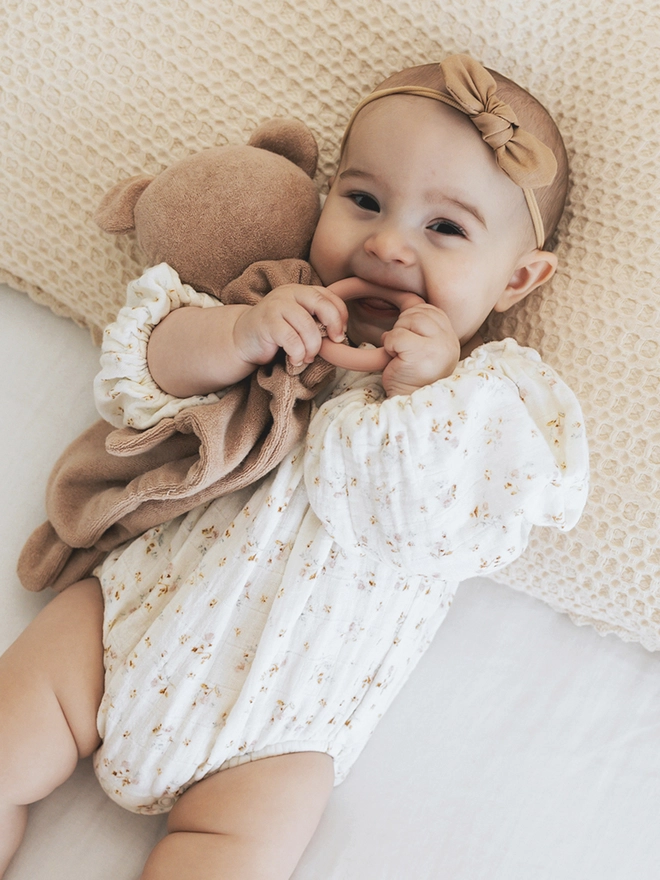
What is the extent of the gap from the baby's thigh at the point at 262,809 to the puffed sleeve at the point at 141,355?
1.66 feet

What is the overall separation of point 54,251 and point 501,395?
83 centimetres

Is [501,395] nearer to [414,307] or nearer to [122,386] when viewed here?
[414,307]

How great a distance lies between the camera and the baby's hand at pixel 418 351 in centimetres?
101

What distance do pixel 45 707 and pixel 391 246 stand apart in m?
0.79

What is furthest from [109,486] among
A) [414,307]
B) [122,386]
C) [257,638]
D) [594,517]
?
[594,517]

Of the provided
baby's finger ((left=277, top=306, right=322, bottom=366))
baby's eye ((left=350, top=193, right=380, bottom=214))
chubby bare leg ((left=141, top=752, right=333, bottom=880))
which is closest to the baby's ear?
baby's eye ((left=350, top=193, right=380, bottom=214))

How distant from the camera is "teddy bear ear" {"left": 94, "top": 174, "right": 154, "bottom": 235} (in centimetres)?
120

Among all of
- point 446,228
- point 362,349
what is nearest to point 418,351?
point 362,349

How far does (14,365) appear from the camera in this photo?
56.1 inches

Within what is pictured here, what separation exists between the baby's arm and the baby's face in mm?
109

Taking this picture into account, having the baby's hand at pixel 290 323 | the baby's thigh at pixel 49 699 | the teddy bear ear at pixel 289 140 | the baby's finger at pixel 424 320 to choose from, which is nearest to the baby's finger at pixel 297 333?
the baby's hand at pixel 290 323

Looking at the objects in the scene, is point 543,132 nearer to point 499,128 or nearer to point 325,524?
point 499,128

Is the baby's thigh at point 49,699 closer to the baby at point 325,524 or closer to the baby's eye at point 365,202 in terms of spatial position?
the baby at point 325,524

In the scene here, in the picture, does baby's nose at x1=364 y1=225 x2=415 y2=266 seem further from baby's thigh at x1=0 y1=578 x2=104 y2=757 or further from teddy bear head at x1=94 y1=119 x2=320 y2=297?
baby's thigh at x1=0 y1=578 x2=104 y2=757
